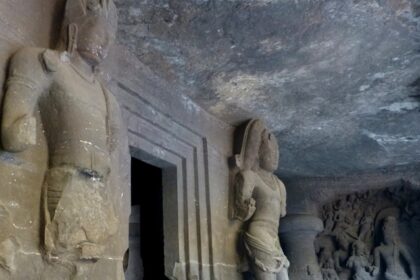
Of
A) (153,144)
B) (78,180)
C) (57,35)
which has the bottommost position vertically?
(78,180)

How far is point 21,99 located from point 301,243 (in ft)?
15.8

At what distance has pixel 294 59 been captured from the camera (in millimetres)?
3617

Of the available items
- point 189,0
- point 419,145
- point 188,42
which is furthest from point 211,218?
point 419,145

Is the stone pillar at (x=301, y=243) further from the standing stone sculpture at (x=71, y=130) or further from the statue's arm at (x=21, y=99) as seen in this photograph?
the statue's arm at (x=21, y=99)

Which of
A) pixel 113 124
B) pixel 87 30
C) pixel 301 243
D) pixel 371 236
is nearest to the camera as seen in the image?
pixel 87 30

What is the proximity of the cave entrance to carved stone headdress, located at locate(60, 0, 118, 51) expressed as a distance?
1987 mm

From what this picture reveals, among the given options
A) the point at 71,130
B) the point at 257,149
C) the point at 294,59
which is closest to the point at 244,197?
the point at 257,149

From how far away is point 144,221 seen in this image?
15.4 feet

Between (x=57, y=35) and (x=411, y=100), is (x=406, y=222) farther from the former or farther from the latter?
(x=57, y=35)

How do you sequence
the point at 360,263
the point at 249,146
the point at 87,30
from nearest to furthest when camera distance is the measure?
1. the point at 87,30
2. the point at 249,146
3. the point at 360,263

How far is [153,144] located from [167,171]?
38 centimetres

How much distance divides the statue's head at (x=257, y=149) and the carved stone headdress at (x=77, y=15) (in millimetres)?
2104

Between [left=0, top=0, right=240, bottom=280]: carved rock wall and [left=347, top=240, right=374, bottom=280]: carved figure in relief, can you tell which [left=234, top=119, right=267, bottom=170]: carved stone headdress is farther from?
[left=347, top=240, right=374, bottom=280]: carved figure in relief

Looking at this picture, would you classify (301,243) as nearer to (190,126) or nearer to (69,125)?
(190,126)
